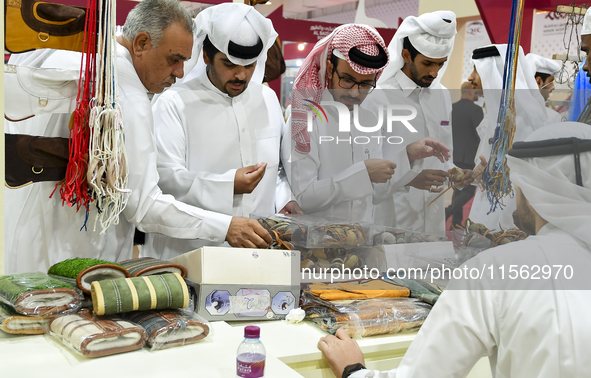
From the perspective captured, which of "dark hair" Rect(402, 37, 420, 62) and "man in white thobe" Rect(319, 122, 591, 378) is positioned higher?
"dark hair" Rect(402, 37, 420, 62)

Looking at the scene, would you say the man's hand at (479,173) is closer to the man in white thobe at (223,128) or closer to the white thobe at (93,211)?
the man in white thobe at (223,128)

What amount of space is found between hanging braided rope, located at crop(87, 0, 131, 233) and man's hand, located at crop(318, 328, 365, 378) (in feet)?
2.89

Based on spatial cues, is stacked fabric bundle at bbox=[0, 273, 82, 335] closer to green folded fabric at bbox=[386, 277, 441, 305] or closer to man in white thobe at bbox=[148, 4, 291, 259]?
man in white thobe at bbox=[148, 4, 291, 259]

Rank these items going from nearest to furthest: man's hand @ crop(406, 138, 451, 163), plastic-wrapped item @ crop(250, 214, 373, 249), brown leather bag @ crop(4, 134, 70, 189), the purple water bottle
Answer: the purple water bottle < brown leather bag @ crop(4, 134, 70, 189) < plastic-wrapped item @ crop(250, 214, 373, 249) < man's hand @ crop(406, 138, 451, 163)

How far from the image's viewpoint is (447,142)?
8.79ft

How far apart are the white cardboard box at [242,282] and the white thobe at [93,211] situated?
0.31m

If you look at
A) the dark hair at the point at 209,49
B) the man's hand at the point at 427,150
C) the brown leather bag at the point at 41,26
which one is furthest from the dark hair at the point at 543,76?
the brown leather bag at the point at 41,26

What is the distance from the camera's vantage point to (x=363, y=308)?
1.71 m

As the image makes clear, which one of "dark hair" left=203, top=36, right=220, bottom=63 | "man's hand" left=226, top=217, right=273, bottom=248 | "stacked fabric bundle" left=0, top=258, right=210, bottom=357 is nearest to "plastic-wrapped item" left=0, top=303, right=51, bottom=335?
"stacked fabric bundle" left=0, top=258, right=210, bottom=357

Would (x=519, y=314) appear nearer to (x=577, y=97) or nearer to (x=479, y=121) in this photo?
(x=479, y=121)

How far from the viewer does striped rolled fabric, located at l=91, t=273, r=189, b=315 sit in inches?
56.6

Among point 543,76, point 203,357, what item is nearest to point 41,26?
point 203,357

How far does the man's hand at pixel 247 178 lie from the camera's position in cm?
225

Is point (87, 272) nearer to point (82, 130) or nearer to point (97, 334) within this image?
point (97, 334)
